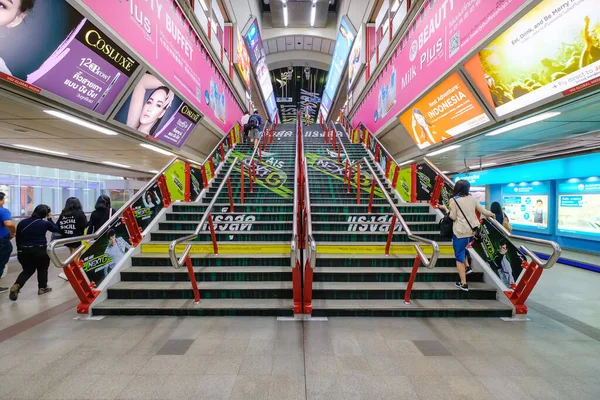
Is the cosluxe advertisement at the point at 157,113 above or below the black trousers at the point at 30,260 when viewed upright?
above

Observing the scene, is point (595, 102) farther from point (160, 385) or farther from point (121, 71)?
point (121, 71)

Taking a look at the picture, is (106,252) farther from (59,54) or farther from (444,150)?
(444,150)

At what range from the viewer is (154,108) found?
19.9 feet

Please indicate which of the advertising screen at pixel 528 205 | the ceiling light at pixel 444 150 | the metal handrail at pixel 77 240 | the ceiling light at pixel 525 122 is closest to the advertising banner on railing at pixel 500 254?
the ceiling light at pixel 525 122

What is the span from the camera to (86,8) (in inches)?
153

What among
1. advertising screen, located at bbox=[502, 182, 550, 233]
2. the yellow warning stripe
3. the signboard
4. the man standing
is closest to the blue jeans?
the man standing

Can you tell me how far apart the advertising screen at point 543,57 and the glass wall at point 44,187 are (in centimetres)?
1431

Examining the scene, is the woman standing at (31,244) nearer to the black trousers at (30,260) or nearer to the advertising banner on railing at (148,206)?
the black trousers at (30,260)

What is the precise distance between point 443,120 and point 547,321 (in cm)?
408

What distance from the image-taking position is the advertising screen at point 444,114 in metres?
5.22

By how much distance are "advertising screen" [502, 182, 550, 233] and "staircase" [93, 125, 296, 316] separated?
28.1ft

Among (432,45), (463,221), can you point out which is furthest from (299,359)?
(432,45)

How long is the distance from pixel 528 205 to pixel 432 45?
702 cm

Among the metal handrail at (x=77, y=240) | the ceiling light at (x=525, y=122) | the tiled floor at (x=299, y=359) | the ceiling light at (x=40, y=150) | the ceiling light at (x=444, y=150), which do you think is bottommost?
the tiled floor at (x=299, y=359)
